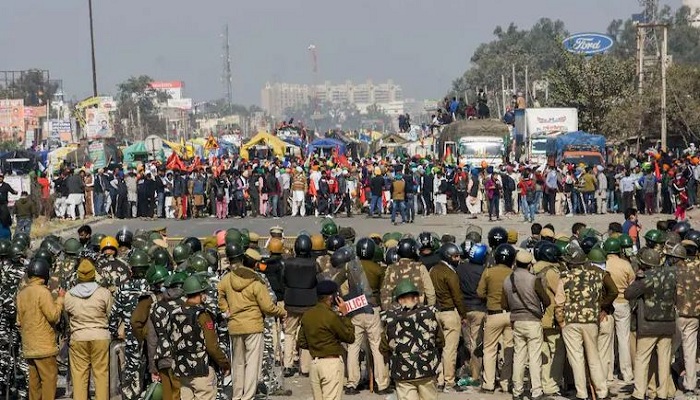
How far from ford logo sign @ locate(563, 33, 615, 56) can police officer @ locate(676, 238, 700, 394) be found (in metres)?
48.2

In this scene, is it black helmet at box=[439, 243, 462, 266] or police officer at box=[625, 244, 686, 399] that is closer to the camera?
police officer at box=[625, 244, 686, 399]

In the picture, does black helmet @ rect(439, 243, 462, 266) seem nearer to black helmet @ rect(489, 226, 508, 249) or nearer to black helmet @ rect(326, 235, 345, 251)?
black helmet @ rect(489, 226, 508, 249)

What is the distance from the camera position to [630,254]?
15.1 metres

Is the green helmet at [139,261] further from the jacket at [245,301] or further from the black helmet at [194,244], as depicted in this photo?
the black helmet at [194,244]

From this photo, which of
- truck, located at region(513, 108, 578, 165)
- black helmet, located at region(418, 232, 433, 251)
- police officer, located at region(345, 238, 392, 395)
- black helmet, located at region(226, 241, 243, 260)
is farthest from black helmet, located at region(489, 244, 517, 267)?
truck, located at region(513, 108, 578, 165)

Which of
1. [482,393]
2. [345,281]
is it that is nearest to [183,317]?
[345,281]

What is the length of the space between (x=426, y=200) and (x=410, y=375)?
26.6 metres

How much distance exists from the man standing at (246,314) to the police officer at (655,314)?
12.5 feet

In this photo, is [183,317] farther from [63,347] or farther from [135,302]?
[63,347]

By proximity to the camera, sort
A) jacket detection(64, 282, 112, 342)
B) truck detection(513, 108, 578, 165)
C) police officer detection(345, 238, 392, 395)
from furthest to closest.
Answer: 1. truck detection(513, 108, 578, 165)
2. police officer detection(345, 238, 392, 395)
3. jacket detection(64, 282, 112, 342)

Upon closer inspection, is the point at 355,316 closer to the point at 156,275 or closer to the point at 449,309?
the point at 449,309

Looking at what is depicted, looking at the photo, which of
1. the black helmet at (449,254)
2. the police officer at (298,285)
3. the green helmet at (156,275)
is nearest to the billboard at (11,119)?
the police officer at (298,285)

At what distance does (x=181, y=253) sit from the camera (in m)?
15.5

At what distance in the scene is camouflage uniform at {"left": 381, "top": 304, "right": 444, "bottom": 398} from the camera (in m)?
10.9
